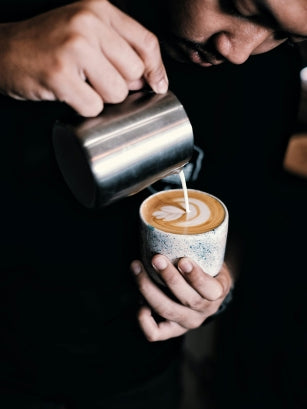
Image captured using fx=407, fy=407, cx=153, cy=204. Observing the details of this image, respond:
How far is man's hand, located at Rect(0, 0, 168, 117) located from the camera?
74cm

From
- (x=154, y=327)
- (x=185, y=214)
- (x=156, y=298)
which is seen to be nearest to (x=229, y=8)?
(x=185, y=214)

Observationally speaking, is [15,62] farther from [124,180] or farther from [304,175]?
[304,175]

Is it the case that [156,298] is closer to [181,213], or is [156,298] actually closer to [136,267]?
[136,267]

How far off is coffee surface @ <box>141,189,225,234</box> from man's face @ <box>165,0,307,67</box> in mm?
386

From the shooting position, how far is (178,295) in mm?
1060

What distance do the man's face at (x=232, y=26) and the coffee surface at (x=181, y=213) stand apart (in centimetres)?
39

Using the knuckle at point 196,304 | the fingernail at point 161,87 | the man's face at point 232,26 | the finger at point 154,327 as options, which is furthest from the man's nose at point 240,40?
the finger at point 154,327

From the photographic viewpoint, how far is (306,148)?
2.36 meters

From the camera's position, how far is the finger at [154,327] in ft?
3.86

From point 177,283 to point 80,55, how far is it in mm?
575

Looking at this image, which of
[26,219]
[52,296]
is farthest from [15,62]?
[52,296]

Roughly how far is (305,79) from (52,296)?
199 centimetres

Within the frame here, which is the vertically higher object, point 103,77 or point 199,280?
point 103,77

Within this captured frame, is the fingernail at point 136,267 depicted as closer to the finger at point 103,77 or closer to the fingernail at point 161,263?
the fingernail at point 161,263
